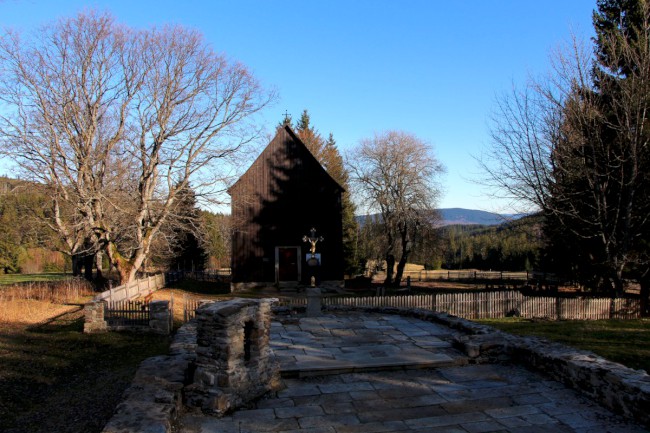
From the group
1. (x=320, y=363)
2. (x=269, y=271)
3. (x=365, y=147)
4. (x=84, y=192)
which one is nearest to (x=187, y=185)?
(x=84, y=192)

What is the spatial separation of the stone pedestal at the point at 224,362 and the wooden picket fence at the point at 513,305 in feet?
38.7

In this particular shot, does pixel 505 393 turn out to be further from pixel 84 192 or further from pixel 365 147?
pixel 365 147

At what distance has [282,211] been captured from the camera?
95.8ft

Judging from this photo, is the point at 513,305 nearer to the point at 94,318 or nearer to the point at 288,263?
the point at 288,263

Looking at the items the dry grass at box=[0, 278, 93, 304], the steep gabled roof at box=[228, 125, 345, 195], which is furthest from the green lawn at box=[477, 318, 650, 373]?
the dry grass at box=[0, 278, 93, 304]

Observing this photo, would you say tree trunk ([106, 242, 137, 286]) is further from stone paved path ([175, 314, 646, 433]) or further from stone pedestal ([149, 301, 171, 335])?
stone paved path ([175, 314, 646, 433])

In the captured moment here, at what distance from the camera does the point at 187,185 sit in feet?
81.6

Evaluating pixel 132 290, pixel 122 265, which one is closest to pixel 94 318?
pixel 132 290

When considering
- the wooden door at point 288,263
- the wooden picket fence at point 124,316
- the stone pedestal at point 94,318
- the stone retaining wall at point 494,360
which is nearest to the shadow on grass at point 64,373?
the stone pedestal at point 94,318

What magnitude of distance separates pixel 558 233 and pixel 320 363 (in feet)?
59.4

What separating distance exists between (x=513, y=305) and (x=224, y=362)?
654 inches

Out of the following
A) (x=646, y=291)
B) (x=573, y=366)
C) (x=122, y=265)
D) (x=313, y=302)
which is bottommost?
(x=646, y=291)

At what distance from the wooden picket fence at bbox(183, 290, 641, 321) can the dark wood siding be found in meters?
9.54

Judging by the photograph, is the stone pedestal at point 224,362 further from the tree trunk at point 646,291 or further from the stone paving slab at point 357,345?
the tree trunk at point 646,291
